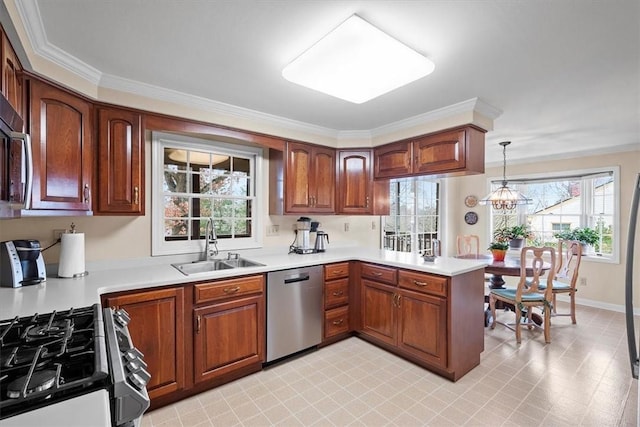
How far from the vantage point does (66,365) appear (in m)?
0.89

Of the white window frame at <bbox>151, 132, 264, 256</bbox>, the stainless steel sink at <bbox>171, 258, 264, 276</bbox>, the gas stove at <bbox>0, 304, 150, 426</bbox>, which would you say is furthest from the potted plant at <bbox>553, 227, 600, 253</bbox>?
the gas stove at <bbox>0, 304, 150, 426</bbox>

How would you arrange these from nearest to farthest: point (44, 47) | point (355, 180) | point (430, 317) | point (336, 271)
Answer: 1. point (44, 47)
2. point (430, 317)
3. point (336, 271)
4. point (355, 180)

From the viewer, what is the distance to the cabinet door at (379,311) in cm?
278

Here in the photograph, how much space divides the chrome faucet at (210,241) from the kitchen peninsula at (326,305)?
0.36 meters

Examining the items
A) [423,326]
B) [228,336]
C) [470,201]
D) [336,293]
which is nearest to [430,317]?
[423,326]

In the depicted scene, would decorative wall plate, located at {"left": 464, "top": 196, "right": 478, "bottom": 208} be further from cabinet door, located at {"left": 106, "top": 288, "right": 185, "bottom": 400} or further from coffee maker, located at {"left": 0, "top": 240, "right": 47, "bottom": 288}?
coffee maker, located at {"left": 0, "top": 240, "right": 47, "bottom": 288}

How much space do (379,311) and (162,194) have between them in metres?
2.32

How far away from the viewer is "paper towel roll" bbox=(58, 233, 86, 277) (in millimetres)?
2039

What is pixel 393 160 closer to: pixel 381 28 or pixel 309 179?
pixel 309 179

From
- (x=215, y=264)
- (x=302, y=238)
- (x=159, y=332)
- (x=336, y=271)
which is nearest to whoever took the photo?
(x=159, y=332)

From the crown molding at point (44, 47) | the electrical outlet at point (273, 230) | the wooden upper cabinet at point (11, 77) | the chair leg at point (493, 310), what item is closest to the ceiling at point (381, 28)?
the crown molding at point (44, 47)

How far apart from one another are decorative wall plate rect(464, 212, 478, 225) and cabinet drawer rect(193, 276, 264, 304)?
480cm

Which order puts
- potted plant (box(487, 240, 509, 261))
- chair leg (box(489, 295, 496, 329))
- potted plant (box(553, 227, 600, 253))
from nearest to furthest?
chair leg (box(489, 295, 496, 329)), potted plant (box(487, 240, 509, 261)), potted plant (box(553, 227, 600, 253))

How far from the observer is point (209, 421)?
75.5 inches
